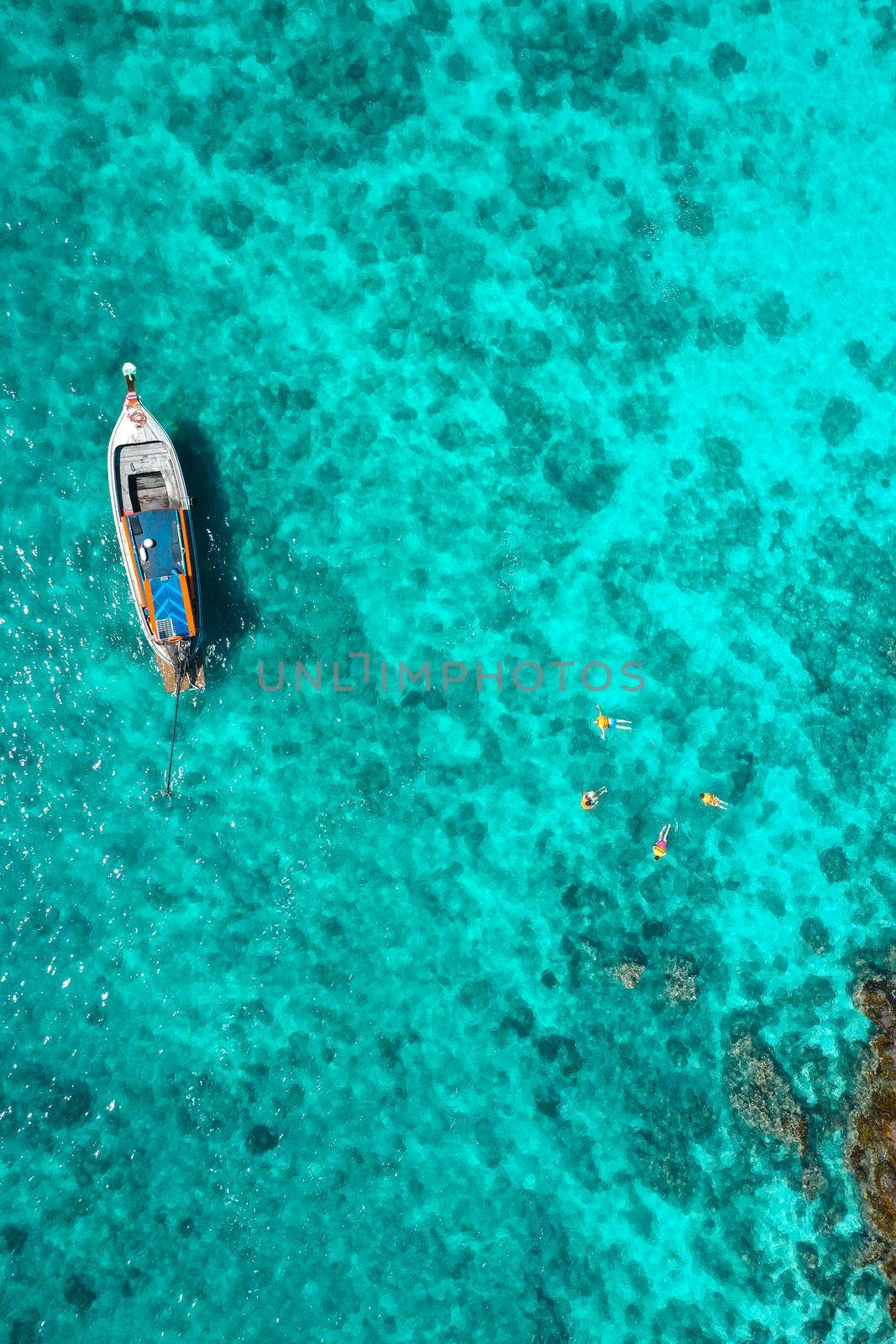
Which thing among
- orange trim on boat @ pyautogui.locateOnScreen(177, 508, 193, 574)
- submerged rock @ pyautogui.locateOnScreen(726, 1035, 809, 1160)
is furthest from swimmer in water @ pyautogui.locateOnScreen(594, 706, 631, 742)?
orange trim on boat @ pyautogui.locateOnScreen(177, 508, 193, 574)

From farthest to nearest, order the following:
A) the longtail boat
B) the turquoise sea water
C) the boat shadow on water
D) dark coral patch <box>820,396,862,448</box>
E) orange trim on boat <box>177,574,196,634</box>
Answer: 1. dark coral patch <box>820,396,862,448</box>
2. the boat shadow on water
3. the turquoise sea water
4. orange trim on boat <box>177,574,196,634</box>
5. the longtail boat

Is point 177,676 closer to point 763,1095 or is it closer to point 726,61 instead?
point 763,1095

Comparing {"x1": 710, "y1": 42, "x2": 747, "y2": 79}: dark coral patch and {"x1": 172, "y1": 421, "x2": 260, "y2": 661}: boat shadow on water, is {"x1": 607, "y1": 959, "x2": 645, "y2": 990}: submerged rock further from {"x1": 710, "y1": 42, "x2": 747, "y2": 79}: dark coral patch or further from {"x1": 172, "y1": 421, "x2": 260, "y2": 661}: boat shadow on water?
{"x1": 710, "y1": 42, "x2": 747, "y2": 79}: dark coral patch

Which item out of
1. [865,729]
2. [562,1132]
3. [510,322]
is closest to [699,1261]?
[562,1132]

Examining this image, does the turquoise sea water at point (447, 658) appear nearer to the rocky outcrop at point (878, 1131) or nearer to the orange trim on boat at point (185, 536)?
the rocky outcrop at point (878, 1131)

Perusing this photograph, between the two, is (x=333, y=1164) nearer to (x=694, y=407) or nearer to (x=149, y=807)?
(x=149, y=807)

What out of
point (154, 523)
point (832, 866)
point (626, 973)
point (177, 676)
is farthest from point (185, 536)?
point (832, 866)

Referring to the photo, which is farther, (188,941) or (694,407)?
(694,407)
